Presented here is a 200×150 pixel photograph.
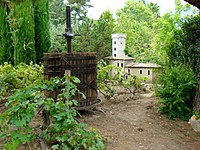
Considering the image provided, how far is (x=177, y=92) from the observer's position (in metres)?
4.23

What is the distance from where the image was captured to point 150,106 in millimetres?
4887

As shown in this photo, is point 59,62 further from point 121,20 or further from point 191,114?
point 121,20

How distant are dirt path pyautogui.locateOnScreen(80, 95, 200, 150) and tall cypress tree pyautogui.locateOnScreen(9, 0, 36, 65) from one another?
3869 mm

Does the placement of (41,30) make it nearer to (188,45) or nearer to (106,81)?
(106,81)

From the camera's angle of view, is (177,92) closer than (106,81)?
Yes

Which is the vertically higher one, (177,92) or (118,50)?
(118,50)

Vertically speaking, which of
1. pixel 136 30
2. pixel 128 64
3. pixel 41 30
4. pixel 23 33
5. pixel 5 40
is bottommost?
pixel 128 64

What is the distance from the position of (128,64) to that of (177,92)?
327 centimetres

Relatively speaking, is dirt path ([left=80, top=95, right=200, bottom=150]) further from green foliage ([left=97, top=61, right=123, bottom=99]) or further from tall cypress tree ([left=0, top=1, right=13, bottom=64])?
tall cypress tree ([left=0, top=1, right=13, bottom=64])

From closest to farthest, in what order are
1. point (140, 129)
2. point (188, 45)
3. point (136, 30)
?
point (140, 129)
point (188, 45)
point (136, 30)

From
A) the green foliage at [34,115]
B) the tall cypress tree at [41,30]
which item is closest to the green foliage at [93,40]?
the tall cypress tree at [41,30]

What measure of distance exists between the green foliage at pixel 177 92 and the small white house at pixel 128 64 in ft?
6.14

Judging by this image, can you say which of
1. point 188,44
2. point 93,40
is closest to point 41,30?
point 93,40

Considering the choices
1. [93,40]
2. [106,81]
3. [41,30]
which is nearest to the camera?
[106,81]
